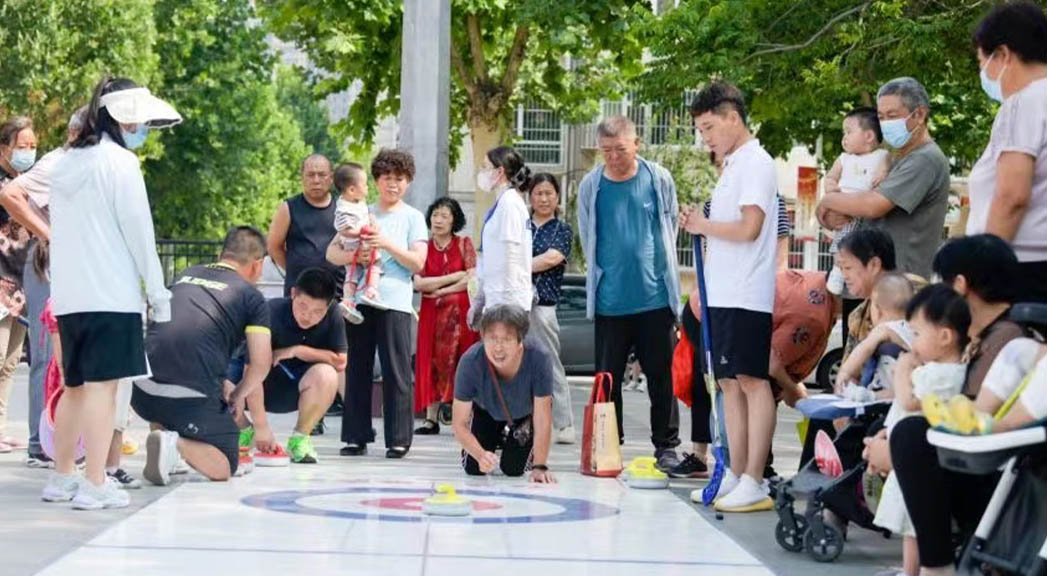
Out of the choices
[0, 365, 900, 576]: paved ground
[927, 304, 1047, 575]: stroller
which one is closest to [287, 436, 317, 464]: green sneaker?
[0, 365, 900, 576]: paved ground

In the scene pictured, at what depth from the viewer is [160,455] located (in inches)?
422

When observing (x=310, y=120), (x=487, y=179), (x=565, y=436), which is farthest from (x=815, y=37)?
(x=310, y=120)

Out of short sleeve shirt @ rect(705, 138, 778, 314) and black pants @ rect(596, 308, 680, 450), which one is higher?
short sleeve shirt @ rect(705, 138, 778, 314)

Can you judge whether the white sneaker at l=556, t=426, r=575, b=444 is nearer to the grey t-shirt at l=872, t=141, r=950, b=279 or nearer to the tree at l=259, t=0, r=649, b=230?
the grey t-shirt at l=872, t=141, r=950, b=279

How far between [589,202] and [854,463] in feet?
13.7

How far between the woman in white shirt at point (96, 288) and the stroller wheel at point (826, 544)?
3.24m

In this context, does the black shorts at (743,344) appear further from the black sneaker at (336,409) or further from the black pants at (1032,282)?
the black sneaker at (336,409)

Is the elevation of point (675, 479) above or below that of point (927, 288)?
below

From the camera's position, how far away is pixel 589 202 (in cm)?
1270

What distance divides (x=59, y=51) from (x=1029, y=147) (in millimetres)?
45409

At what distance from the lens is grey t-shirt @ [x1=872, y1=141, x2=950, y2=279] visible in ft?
32.9

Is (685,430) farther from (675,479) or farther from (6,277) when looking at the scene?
(6,277)

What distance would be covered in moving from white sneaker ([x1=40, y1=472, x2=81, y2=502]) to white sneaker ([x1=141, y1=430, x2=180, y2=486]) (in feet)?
2.66

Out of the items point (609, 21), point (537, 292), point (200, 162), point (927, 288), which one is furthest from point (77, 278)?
point (200, 162)
